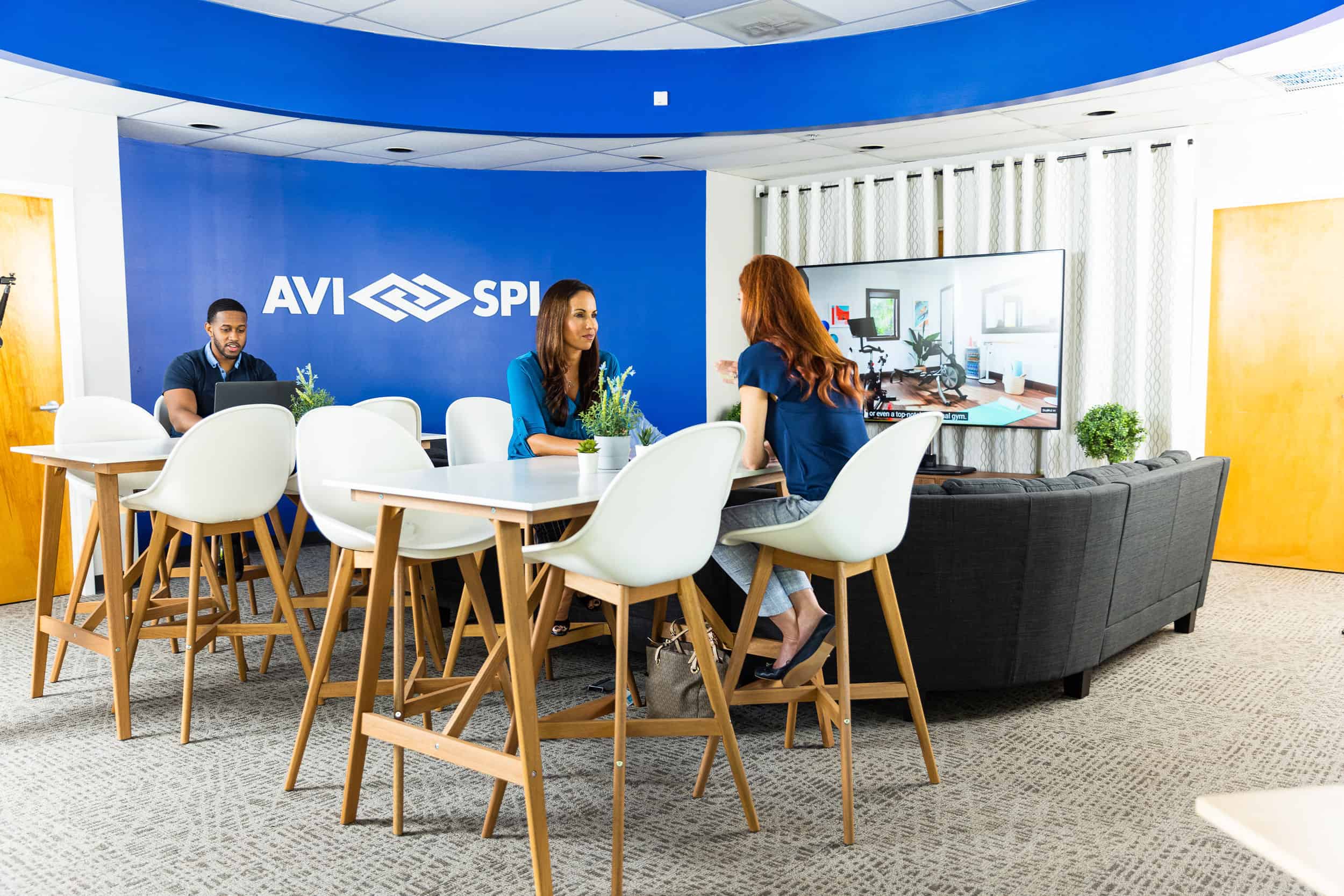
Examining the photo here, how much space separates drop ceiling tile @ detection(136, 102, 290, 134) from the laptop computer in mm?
1684

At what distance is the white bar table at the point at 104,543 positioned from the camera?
342cm

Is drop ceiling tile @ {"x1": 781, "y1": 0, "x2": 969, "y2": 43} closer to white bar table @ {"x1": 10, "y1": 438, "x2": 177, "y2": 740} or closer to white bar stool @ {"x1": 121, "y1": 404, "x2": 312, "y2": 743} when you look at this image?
white bar stool @ {"x1": 121, "y1": 404, "x2": 312, "y2": 743}

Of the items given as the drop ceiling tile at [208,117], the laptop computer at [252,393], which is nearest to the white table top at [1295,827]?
the laptop computer at [252,393]

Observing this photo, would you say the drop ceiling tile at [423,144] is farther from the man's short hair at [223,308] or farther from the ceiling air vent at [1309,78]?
the ceiling air vent at [1309,78]

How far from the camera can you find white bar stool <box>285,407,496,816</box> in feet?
9.36

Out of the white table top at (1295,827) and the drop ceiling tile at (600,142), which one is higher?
the drop ceiling tile at (600,142)

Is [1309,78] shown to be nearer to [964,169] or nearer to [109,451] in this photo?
→ [964,169]

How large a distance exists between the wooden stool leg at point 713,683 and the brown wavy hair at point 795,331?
678 millimetres

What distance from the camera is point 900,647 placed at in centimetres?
287

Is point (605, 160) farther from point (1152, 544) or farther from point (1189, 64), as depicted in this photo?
point (1152, 544)

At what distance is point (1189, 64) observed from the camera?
3947 mm

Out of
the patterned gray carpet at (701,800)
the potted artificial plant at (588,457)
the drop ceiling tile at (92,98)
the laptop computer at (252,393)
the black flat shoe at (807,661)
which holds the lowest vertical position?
the patterned gray carpet at (701,800)

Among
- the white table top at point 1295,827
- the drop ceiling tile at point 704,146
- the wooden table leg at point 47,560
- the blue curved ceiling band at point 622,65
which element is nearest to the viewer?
the white table top at point 1295,827

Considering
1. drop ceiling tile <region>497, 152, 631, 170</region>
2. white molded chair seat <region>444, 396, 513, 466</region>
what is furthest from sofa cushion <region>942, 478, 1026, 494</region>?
drop ceiling tile <region>497, 152, 631, 170</region>
